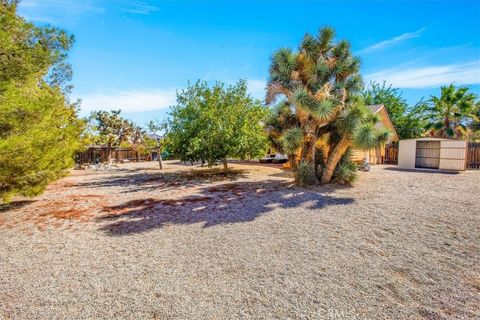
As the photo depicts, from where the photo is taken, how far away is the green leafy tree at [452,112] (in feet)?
83.5

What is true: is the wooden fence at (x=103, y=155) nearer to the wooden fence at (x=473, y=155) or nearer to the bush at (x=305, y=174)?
the bush at (x=305, y=174)

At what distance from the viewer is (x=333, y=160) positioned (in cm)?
1123

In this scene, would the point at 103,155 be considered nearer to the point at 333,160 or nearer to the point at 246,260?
the point at 333,160

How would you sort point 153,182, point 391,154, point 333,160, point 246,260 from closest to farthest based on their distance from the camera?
point 246,260, point 333,160, point 153,182, point 391,154

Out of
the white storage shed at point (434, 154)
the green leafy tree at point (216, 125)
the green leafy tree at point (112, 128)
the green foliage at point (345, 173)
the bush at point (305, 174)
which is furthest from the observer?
the green leafy tree at point (112, 128)

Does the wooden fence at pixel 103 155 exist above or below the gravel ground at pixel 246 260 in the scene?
above

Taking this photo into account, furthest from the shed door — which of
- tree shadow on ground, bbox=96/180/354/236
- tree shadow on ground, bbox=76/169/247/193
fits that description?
tree shadow on ground, bbox=96/180/354/236

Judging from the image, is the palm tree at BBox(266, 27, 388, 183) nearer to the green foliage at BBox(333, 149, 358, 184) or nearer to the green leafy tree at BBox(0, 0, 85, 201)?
the green foliage at BBox(333, 149, 358, 184)

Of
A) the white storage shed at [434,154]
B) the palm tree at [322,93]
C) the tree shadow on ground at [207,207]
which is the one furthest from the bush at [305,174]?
the white storage shed at [434,154]

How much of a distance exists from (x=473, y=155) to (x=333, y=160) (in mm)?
14984

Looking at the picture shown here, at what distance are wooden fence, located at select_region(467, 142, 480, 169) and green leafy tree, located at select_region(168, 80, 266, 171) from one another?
1584 cm

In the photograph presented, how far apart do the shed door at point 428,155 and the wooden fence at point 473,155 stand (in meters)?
3.12

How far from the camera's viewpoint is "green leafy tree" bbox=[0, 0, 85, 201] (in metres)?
6.17

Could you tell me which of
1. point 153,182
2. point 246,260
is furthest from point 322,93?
point 153,182
